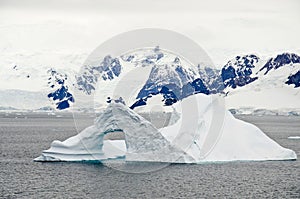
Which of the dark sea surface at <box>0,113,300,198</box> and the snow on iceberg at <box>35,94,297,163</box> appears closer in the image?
the dark sea surface at <box>0,113,300,198</box>

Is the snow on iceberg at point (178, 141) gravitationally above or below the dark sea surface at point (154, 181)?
above

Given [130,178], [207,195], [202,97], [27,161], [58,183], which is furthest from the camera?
[202,97]

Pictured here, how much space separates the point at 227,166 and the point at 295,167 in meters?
5.68

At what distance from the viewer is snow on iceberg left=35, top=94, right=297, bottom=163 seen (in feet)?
151

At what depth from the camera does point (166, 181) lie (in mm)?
40250

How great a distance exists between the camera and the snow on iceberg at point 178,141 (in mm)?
46156

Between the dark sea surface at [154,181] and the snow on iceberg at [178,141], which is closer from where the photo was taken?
the dark sea surface at [154,181]

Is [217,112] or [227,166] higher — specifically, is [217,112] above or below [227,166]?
above

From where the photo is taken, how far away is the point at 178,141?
4841cm

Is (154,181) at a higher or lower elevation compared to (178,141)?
lower

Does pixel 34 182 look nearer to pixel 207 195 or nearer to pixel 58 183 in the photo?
pixel 58 183

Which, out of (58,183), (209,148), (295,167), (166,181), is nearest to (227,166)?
(209,148)

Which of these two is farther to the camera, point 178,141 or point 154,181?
point 178,141

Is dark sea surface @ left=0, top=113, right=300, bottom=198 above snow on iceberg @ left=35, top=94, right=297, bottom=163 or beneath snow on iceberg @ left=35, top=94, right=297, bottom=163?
beneath
